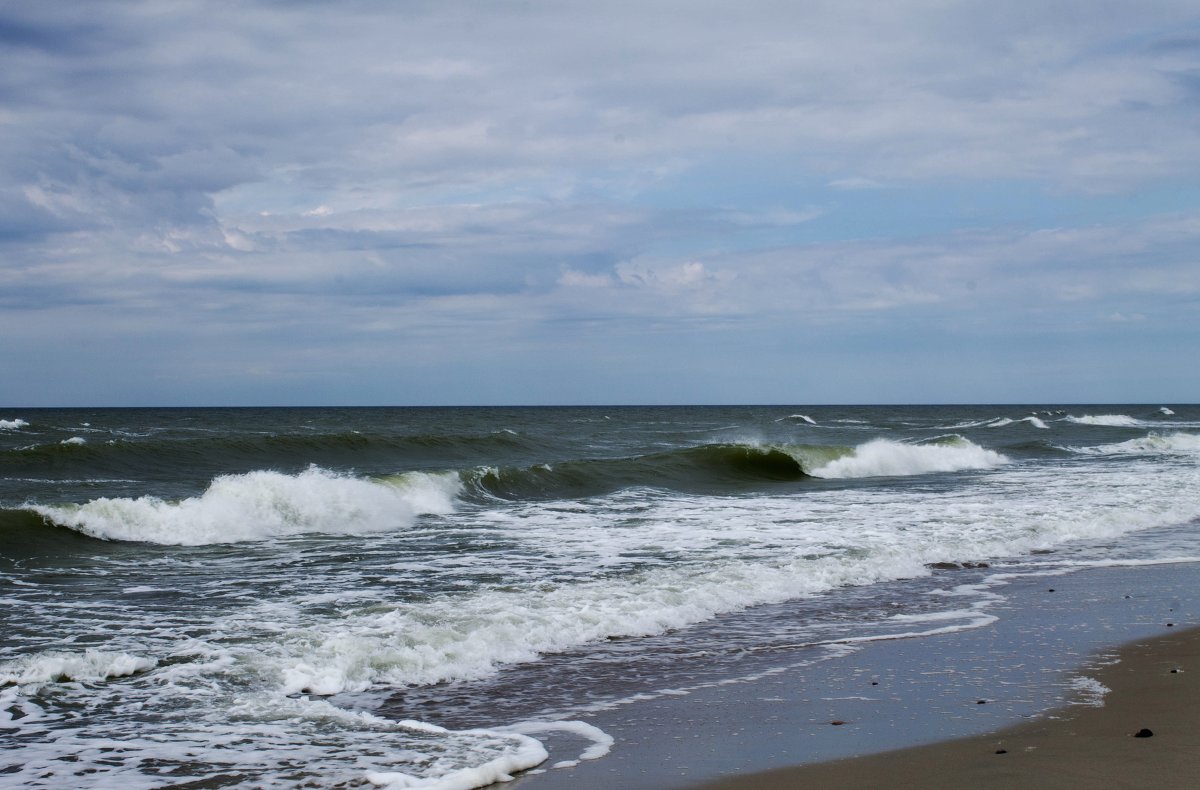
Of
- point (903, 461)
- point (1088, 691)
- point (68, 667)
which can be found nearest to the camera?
point (1088, 691)

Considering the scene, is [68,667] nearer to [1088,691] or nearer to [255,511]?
[1088,691]

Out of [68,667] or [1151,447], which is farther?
[1151,447]

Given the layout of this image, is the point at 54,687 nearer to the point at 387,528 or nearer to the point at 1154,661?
the point at 1154,661

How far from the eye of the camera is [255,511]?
49.3ft

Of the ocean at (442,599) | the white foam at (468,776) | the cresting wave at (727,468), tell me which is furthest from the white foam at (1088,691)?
the cresting wave at (727,468)

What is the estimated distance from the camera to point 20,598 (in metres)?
8.90

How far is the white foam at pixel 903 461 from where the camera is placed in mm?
27500

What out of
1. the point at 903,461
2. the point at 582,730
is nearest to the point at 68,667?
the point at 582,730

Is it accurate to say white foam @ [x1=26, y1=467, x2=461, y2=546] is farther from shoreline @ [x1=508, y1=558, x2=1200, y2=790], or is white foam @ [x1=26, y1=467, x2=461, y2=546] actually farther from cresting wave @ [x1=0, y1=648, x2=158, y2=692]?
shoreline @ [x1=508, y1=558, x2=1200, y2=790]

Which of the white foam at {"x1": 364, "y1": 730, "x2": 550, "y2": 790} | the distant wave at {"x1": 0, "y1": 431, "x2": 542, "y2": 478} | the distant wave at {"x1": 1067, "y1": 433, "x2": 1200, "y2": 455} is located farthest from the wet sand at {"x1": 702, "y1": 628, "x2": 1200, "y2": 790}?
the distant wave at {"x1": 1067, "y1": 433, "x2": 1200, "y2": 455}

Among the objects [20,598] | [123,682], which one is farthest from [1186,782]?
[20,598]

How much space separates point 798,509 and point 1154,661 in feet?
Answer: 32.9

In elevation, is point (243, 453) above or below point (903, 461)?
above

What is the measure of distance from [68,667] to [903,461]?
25.3m
